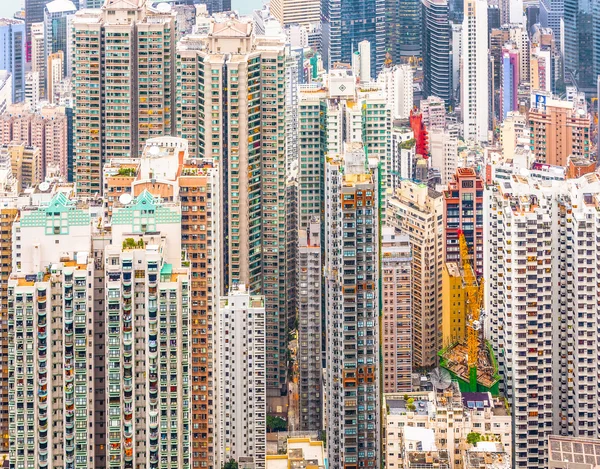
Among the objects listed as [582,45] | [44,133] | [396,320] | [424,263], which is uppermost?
[582,45]

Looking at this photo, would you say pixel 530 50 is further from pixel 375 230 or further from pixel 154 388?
pixel 154 388

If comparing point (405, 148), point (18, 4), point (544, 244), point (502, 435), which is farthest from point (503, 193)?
point (18, 4)

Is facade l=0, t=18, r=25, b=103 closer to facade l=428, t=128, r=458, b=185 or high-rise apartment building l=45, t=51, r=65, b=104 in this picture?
high-rise apartment building l=45, t=51, r=65, b=104

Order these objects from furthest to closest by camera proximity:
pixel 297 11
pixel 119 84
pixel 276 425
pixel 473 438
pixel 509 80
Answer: pixel 297 11 < pixel 509 80 < pixel 119 84 < pixel 276 425 < pixel 473 438

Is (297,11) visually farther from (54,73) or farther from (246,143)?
(246,143)

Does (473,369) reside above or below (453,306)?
below

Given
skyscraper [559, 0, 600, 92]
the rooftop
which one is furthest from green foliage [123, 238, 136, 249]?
the rooftop

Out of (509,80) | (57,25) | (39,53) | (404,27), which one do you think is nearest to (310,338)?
(509,80)
